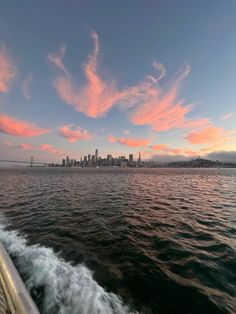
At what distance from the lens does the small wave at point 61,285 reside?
18.6 feet

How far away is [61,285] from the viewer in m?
6.71

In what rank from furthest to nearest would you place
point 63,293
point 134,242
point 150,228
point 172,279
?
point 150,228 < point 134,242 < point 172,279 < point 63,293

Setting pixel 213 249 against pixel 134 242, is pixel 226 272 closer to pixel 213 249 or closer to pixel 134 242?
pixel 213 249

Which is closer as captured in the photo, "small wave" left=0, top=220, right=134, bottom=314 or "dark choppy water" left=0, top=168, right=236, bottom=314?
"small wave" left=0, top=220, right=134, bottom=314

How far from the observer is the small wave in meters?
5.66

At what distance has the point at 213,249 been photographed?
964cm

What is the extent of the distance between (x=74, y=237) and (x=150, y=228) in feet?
18.2

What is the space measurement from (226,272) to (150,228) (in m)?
5.95

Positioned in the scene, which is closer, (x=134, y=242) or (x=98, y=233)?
(x=134, y=242)

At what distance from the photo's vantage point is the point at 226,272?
7500 millimetres

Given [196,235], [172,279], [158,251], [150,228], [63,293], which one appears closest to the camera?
[63,293]

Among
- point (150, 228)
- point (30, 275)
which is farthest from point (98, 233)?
point (30, 275)

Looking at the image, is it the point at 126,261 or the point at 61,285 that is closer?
the point at 61,285

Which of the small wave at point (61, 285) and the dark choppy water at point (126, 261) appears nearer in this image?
the small wave at point (61, 285)
